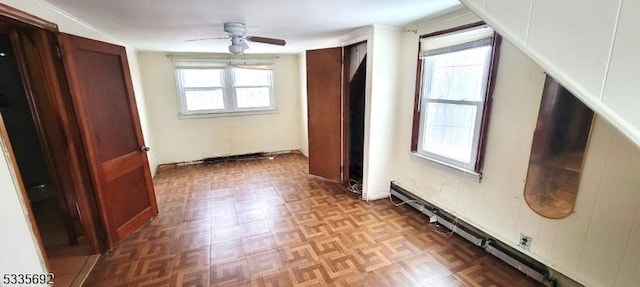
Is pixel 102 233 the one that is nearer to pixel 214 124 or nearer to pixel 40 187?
pixel 40 187

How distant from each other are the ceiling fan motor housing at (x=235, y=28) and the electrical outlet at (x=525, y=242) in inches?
117

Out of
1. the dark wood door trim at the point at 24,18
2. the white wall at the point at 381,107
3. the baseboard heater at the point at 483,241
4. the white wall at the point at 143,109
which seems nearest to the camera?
the dark wood door trim at the point at 24,18

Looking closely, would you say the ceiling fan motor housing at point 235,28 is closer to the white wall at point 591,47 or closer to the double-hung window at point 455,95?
the double-hung window at point 455,95

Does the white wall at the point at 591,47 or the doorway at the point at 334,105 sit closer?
the white wall at the point at 591,47

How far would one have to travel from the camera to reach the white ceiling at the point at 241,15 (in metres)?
1.90

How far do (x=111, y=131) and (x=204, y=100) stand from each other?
8.02 ft

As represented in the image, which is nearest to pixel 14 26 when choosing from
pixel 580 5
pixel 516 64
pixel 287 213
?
pixel 287 213

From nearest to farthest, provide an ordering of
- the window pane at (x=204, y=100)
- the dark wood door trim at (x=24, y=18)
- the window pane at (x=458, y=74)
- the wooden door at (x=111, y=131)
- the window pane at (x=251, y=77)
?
the dark wood door trim at (x=24, y=18) < the wooden door at (x=111, y=131) < the window pane at (x=458, y=74) < the window pane at (x=204, y=100) < the window pane at (x=251, y=77)

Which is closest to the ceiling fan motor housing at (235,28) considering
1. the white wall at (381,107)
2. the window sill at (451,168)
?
the white wall at (381,107)

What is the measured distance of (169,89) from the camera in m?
4.45

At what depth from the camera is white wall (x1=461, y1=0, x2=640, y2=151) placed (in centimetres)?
56

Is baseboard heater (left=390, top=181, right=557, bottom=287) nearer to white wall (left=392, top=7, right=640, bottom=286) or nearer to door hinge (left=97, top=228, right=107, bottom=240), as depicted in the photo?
white wall (left=392, top=7, right=640, bottom=286)

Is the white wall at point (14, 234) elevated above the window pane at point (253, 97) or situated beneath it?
situated beneath

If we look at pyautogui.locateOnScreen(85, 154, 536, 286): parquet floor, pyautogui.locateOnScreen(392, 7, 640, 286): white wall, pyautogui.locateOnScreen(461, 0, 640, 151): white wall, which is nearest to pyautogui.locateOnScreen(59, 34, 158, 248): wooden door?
pyautogui.locateOnScreen(85, 154, 536, 286): parquet floor
